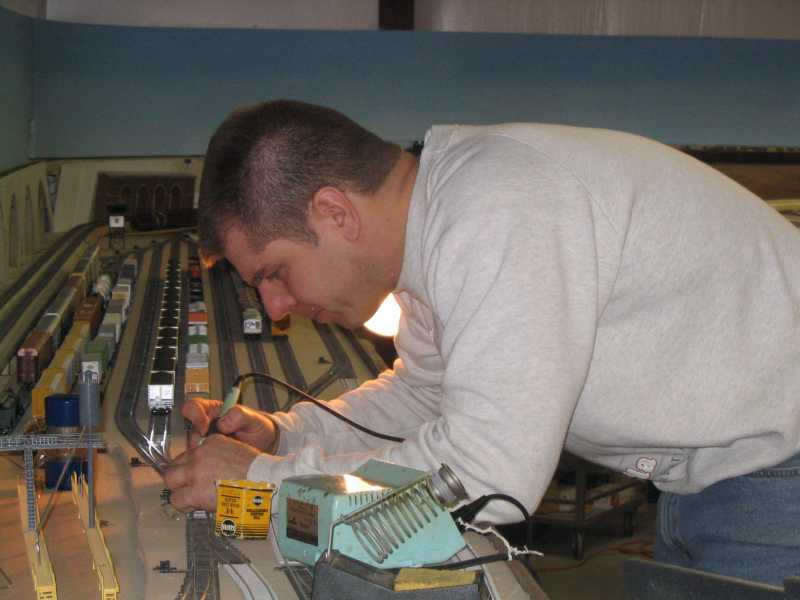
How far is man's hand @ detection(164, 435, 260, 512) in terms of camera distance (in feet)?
6.49

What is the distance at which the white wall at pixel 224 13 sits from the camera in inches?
289

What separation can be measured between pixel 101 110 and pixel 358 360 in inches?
180

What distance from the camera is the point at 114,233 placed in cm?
598

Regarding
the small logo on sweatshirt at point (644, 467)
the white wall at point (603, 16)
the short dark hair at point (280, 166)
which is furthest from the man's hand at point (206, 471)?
the white wall at point (603, 16)

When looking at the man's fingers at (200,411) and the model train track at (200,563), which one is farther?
the man's fingers at (200,411)

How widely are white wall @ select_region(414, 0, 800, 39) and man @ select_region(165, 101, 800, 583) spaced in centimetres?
644

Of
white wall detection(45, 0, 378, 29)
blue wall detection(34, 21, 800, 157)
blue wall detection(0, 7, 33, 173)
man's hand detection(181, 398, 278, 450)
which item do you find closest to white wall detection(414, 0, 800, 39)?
blue wall detection(34, 21, 800, 157)

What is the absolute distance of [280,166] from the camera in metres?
1.75

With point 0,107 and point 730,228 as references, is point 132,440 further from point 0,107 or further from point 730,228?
point 0,107

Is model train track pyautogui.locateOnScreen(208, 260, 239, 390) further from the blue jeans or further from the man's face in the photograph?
the blue jeans

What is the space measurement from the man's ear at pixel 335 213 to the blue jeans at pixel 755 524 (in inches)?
32.5

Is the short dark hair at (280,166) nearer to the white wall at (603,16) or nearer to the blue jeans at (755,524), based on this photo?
the blue jeans at (755,524)

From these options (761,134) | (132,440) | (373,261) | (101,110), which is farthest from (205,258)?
(761,134)

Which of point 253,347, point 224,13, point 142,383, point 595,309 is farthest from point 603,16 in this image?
point 595,309
